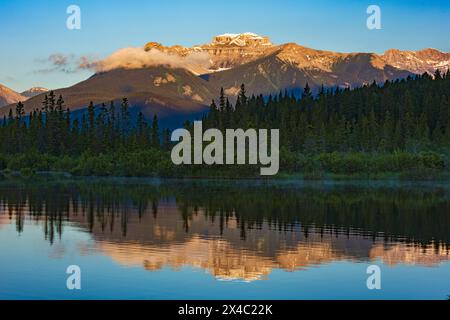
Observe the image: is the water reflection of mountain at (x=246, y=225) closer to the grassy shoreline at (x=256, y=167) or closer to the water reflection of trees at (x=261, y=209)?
the water reflection of trees at (x=261, y=209)

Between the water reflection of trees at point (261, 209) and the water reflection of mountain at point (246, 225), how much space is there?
90 mm

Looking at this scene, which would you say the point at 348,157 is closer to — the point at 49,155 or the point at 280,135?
the point at 280,135

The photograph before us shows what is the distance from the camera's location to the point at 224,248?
4628 cm

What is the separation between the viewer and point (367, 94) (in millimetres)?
197250

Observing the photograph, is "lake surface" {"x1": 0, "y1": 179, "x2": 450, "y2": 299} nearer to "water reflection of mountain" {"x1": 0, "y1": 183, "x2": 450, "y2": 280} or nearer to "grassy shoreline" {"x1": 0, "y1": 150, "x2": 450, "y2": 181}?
"water reflection of mountain" {"x1": 0, "y1": 183, "x2": 450, "y2": 280}

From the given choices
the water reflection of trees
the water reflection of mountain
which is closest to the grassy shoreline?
the water reflection of trees

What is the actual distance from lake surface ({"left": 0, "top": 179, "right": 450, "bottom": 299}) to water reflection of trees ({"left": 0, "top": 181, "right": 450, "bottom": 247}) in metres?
0.15

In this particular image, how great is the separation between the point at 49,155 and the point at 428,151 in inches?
3355

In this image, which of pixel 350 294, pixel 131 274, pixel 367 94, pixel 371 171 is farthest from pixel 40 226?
pixel 367 94

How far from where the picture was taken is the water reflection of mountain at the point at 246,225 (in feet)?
139

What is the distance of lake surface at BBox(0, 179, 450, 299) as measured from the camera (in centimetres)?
3341

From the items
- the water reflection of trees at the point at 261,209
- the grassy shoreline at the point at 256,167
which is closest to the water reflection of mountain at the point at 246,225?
the water reflection of trees at the point at 261,209

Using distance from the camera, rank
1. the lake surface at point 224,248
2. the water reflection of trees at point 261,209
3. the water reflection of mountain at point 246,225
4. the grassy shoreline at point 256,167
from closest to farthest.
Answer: the lake surface at point 224,248, the water reflection of mountain at point 246,225, the water reflection of trees at point 261,209, the grassy shoreline at point 256,167
